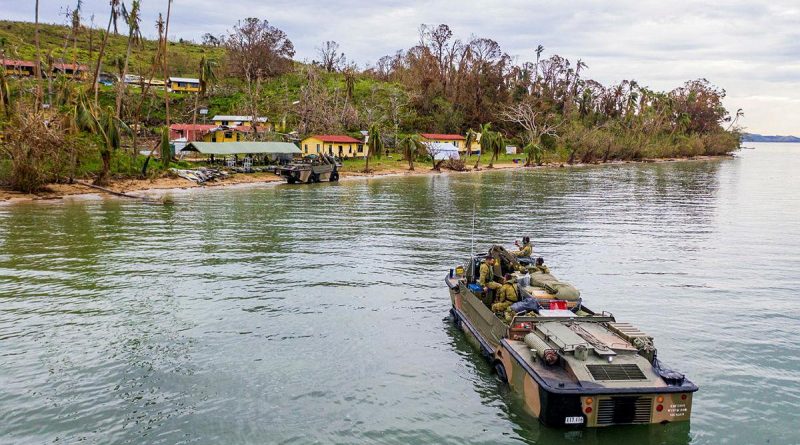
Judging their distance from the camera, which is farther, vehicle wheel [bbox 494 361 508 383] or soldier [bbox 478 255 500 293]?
soldier [bbox 478 255 500 293]

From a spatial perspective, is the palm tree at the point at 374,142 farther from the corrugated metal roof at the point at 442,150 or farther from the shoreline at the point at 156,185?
the corrugated metal roof at the point at 442,150

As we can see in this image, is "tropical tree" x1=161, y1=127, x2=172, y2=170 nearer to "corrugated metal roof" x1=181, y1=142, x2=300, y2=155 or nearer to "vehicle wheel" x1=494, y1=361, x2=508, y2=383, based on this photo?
"corrugated metal roof" x1=181, y1=142, x2=300, y2=155

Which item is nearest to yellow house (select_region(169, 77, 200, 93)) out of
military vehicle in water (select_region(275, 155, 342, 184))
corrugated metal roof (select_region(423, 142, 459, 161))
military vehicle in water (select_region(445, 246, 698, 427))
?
corrugated metal roof (select_region(423, 142, 459, 161))

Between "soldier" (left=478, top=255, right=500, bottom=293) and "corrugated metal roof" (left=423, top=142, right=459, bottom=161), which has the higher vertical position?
"corrugated metal roof" (left=423, top=142, right=459, bottom=161)

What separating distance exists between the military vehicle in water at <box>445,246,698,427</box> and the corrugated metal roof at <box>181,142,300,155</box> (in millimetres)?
61871

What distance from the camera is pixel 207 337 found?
59.0 ft

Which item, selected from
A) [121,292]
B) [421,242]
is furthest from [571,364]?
[421,242]

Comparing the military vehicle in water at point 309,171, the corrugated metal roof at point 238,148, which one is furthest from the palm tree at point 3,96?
the military vehicle in water at point 309,171

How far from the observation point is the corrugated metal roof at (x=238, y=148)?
235 feet

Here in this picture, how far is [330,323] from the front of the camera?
19.5 m

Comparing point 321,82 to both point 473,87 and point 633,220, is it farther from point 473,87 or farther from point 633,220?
point 633,220

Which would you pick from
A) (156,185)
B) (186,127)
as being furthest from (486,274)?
(186,127)

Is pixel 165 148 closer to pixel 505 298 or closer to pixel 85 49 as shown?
pixel 505 298

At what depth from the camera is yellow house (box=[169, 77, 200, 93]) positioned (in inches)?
4713
